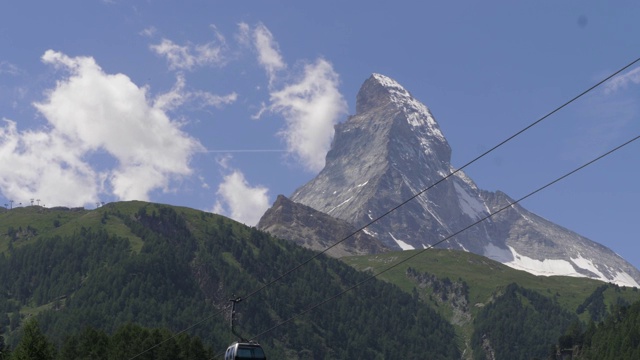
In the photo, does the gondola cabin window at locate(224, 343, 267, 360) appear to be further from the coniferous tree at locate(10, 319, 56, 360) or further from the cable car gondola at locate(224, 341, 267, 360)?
the coniferous tree at locate(10, 319, 56, 360)

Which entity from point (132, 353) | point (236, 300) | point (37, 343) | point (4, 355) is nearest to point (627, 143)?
point (236, 300)

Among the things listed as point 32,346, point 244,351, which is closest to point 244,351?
point 244,351

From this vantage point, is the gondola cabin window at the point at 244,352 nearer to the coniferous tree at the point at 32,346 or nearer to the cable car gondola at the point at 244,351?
the cable car gondola at the point at 244,351

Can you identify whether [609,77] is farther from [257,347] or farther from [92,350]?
[92,350]

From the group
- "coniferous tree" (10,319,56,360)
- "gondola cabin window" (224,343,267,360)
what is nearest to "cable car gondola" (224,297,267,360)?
"gondola cabin window" (224,343,267,360)

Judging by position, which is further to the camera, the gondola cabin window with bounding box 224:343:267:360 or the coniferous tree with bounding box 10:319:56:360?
the coniferous tree with bounding box 10:319:56:360

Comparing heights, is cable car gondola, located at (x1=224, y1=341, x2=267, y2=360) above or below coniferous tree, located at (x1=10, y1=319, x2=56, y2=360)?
below

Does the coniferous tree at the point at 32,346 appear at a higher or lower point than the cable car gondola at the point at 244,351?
higher

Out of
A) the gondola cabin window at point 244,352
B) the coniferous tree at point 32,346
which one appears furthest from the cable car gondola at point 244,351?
the coniferous tree at point 32,346

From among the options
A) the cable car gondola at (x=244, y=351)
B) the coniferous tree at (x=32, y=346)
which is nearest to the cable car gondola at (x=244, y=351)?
the cable car gondola at (x=244, y=351)

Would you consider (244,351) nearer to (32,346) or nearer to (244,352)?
(244,352)

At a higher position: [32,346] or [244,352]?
[32,346]

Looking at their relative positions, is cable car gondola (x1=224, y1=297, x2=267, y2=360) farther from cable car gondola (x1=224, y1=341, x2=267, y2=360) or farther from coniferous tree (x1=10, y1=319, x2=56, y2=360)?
coniferous tree (x1=10, y1=319, x2=56, y2=360)

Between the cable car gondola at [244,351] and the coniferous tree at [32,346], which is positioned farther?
the coniferous tree at [32,346]
